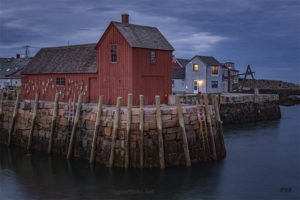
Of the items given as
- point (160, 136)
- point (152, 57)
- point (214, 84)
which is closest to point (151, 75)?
point (152, 57)

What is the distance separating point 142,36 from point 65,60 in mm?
Answer: 8943

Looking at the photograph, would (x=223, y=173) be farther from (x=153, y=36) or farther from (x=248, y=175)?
(x=153, y=36)

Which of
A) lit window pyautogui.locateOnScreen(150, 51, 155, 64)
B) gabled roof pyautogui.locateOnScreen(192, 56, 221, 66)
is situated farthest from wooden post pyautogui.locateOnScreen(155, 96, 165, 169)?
gabled roof pyautogui.locateOnScreen(192, 56, 221, 66)

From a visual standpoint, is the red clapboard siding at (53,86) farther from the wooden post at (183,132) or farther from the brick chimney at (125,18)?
the wooden post at (183,132)

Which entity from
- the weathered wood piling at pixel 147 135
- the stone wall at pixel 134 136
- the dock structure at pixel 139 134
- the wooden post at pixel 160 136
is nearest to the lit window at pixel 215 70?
the dock structure at pixel 139 134

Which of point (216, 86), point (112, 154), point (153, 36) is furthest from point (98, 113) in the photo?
point (216, 86)

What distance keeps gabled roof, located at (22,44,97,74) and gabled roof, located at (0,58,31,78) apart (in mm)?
37729

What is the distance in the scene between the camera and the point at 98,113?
754 inches

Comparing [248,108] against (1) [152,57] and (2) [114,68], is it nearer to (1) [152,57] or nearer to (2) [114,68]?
(1) [152,57]

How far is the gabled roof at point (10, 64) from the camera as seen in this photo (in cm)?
6719

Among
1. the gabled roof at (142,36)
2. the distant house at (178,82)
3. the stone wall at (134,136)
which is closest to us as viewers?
the stone wall at (134,136)

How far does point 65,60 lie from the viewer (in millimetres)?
29844

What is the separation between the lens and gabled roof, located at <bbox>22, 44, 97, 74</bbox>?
2775 cm

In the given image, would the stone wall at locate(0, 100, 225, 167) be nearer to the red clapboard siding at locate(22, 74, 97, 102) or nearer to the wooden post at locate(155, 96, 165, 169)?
the wooden post at locate(155, 96, 165, 169)
